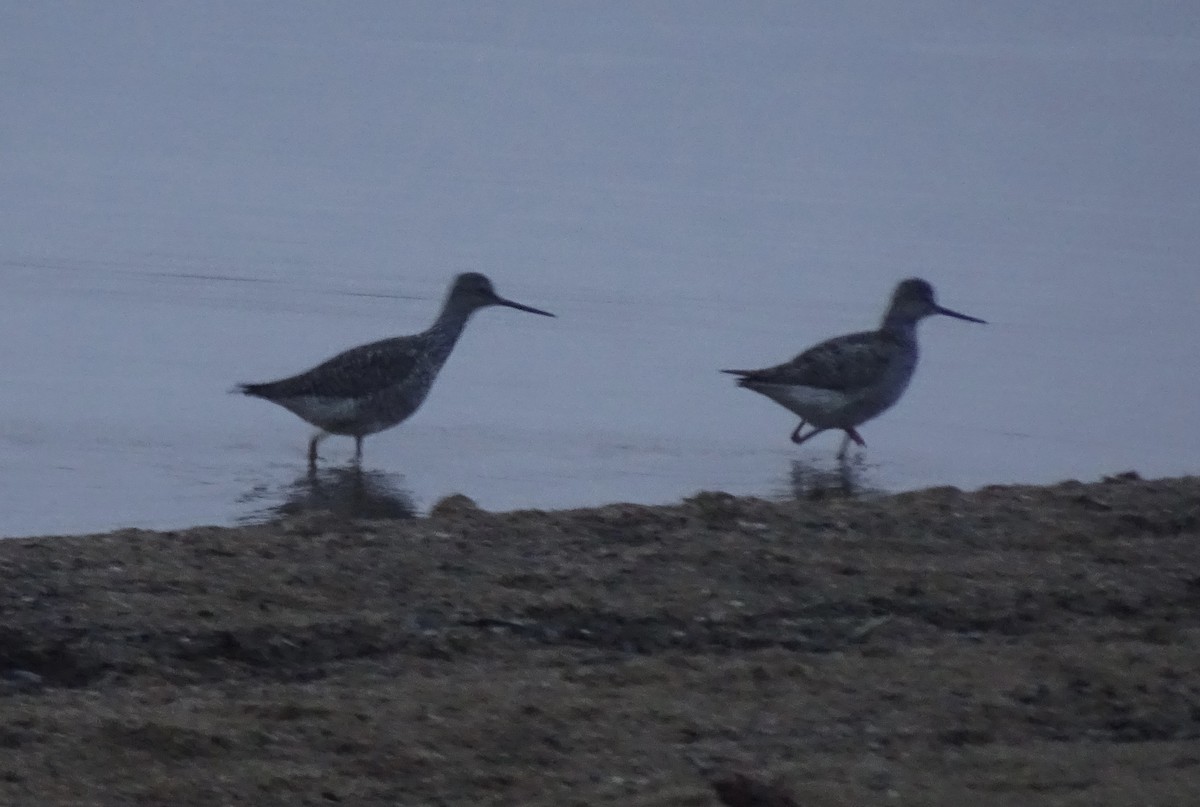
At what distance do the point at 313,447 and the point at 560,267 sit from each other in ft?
21.5

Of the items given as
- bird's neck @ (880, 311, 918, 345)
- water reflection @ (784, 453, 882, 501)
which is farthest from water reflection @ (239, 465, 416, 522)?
bird's neck @ (880, 311, 918, 345)

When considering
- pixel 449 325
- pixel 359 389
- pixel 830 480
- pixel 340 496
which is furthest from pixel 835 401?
pixel 340 496

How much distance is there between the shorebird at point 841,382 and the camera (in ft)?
36.6

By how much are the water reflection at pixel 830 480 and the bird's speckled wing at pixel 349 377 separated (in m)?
1.95

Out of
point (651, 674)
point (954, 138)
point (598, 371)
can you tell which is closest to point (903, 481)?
point (598, 371)

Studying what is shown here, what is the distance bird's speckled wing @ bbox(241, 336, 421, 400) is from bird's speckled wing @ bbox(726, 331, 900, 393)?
167cm

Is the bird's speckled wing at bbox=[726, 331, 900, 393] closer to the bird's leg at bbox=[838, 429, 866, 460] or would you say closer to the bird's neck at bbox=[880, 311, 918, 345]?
the bird's leg at bbox=[838, 429, 866, 460]

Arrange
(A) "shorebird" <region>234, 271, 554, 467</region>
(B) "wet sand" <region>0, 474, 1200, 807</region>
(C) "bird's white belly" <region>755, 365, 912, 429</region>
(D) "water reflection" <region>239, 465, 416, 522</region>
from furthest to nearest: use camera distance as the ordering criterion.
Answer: (C) "bird's white belly" <region>755, 365, 912, 429</region> → (A) "shorebird" <region>234, 271, 554, 467</region> → (D) "water reflection" <region>239, 465, 416, 522</region> → (B) "wet sand" <region>0, 474, 1200, 807</region>

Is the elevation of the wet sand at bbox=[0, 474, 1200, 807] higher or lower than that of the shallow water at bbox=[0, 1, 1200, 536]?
lower

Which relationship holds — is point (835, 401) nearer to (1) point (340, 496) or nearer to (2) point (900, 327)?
(2) point (900, 327)

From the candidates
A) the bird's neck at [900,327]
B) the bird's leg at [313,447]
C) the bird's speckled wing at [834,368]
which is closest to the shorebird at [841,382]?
the bird's speckled wing at [834,368]

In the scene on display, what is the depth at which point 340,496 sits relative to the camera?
9.69m

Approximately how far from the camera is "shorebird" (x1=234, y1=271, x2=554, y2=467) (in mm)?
10664

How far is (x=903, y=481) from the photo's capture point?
1038 cm
